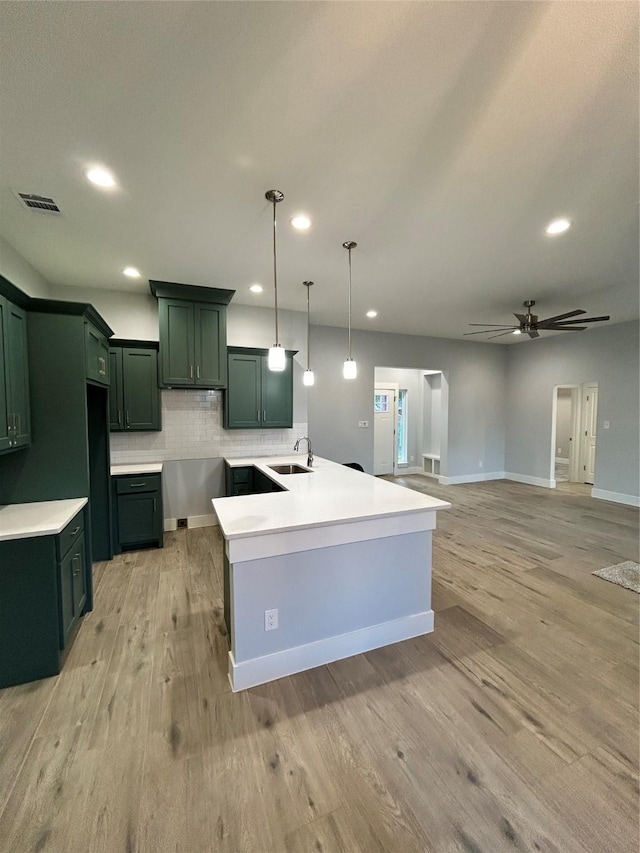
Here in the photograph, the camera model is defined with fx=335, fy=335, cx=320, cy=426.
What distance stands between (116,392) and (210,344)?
3.94ft

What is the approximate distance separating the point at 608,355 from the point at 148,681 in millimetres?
7495

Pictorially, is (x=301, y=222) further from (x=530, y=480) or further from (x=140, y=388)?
(x=530, y=480)

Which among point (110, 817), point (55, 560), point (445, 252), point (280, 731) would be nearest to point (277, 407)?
point (445, 252)

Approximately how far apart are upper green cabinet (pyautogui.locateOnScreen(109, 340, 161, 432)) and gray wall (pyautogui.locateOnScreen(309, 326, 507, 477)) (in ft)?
8.12

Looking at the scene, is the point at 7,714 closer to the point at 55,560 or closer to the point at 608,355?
the point at 55,560

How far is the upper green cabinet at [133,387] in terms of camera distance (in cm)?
384

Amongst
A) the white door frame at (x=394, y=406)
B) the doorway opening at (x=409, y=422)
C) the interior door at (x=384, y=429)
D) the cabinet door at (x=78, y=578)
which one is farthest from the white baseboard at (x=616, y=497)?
the cabinet door at (x=78, y=578)

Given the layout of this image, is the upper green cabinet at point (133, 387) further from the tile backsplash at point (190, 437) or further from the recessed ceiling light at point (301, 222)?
the recessed ceiling light at point (301, 222)

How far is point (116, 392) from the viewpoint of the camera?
3863 mm

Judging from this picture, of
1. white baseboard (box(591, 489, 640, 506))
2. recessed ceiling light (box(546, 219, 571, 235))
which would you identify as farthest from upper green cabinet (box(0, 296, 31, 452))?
white baseboard (box(591, 489, 640, 506))

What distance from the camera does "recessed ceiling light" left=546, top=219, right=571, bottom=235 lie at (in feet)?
8.25

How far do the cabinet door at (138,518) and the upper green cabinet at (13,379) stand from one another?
Answer: 1457 millimetres

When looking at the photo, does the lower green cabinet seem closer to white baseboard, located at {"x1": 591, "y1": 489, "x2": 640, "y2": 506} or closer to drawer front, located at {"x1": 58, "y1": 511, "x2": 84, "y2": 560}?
drawer front, located at {"x1": 58, "y1": 511, "x2": 84, "y2": 560}

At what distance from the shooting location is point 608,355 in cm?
570
